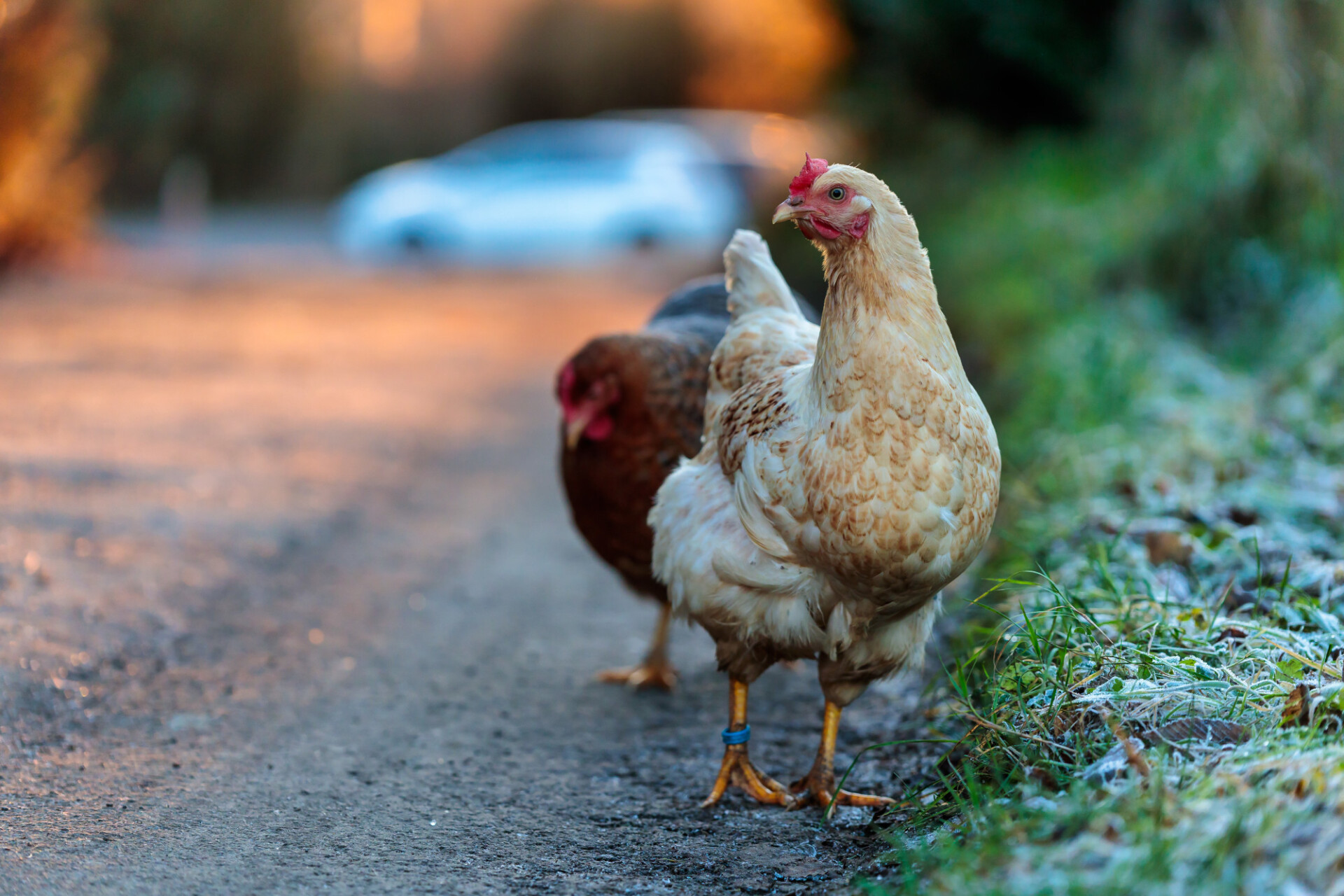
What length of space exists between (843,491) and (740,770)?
3.24 feet

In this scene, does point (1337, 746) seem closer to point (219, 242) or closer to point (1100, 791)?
point (1100, 791)

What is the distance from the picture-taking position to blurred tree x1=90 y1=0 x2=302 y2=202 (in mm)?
15469

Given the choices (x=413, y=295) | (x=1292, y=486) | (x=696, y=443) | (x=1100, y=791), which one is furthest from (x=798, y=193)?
(x=413, y=295)

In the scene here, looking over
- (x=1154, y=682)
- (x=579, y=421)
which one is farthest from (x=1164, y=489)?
(x=579, y=421)

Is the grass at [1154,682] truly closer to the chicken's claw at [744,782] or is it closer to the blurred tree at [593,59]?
the chicken's claw at [744,782]

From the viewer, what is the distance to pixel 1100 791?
2.30 metres

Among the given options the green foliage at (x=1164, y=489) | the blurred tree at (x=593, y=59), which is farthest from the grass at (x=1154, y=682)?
the blurred tree at (x=593, y=59)

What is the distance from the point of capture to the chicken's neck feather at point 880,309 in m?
2.67

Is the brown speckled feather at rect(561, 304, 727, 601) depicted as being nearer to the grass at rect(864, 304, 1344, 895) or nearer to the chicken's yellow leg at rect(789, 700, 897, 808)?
the chicken's yellow leg at rect(789, 700, 897, 808)

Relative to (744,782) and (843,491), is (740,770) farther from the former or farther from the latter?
(843,491)

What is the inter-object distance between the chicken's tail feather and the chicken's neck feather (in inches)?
34.3

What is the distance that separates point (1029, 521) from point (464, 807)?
2327 mm

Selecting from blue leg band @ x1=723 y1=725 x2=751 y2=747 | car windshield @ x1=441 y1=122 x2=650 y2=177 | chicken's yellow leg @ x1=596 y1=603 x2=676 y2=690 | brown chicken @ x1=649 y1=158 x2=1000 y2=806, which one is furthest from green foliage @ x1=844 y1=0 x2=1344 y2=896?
car windshield @ x1=441 y1=122 x2=650 y2=177

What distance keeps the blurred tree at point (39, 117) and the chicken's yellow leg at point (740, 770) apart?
338 inches
